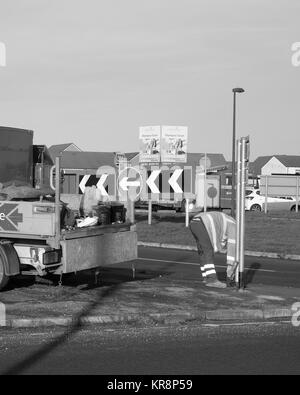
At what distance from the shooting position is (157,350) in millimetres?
8156

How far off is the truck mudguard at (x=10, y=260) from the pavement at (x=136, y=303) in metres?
0.38

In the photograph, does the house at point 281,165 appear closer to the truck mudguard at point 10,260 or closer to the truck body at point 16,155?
the truck body at point 16,155

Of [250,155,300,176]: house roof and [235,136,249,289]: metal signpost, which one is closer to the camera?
[235,136,249,289]: metal signpost

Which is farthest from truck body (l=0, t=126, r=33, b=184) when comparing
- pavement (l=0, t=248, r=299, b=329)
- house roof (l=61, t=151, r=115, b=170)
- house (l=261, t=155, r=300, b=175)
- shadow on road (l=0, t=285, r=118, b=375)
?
house (l=261, t=155, r=300, b=175)

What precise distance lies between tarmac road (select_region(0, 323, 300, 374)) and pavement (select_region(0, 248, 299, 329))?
0.41 m

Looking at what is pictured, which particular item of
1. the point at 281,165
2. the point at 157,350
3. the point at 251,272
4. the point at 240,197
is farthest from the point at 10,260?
the point at 281,165

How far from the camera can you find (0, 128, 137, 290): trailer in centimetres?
1082

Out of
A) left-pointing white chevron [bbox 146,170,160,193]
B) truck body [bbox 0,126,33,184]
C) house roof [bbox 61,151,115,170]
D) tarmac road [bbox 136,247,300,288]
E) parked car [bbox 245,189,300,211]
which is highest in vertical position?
house roof [bbox 61,151,115,170]

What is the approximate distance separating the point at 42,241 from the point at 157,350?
3557mm

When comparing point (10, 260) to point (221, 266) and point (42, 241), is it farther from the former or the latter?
point (221, 266)

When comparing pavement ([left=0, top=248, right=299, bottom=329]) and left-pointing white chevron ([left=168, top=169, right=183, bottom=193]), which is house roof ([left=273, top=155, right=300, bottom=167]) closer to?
left-pointing white chevron ([left=168, top=169, right=183, bottom=193])

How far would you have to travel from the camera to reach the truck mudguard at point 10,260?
11.1m

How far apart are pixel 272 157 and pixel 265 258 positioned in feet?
316
